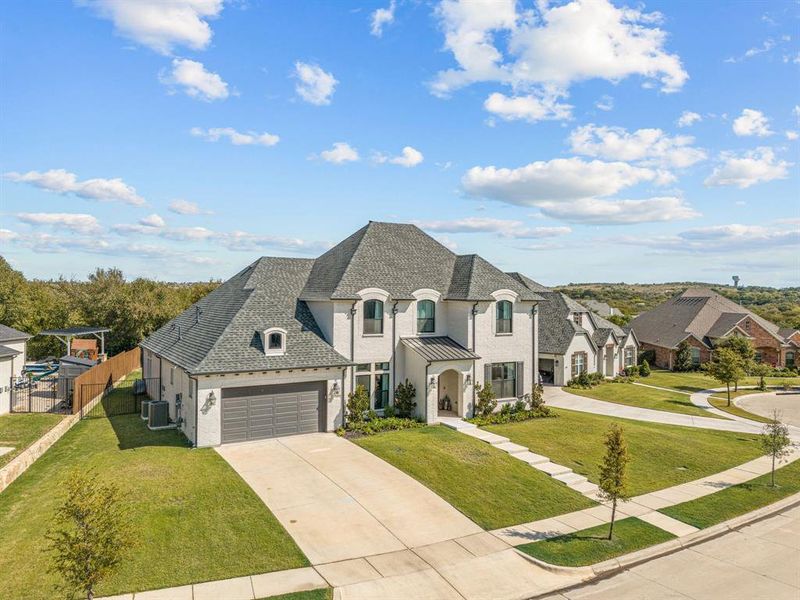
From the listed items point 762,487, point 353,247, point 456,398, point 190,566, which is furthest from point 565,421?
point 190,566

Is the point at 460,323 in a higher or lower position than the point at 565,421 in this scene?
higher

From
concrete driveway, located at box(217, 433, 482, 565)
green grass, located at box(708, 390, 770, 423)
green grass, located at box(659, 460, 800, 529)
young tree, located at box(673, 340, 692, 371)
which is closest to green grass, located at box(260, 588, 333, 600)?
concrete driveway, located at box(217, 433, 482, 565)

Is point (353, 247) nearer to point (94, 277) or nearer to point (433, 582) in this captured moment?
point (433, 582)

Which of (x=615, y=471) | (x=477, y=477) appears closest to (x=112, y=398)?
(x=477, y=477)

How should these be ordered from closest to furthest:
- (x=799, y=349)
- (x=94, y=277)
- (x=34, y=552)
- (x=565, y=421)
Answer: (x=34, y=552) → (x=565, y=421) → (x=94, y=277) → (x=799, y=349)

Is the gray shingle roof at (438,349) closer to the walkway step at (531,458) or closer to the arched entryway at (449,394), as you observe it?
the arched entryway at (449,394)

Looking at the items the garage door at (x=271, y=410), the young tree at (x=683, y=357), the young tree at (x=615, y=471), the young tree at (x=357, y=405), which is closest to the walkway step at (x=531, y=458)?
the young tree at (x=615, y=471)

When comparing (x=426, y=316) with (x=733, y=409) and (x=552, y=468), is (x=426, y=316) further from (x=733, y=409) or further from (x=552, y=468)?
(x=733, y=409)

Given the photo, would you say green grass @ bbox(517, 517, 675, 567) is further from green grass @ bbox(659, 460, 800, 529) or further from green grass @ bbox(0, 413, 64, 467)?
green grass @ bbox(0, 413, 64, 467)

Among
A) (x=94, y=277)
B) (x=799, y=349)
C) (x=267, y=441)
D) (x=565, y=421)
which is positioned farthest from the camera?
(x=799, y=349)
